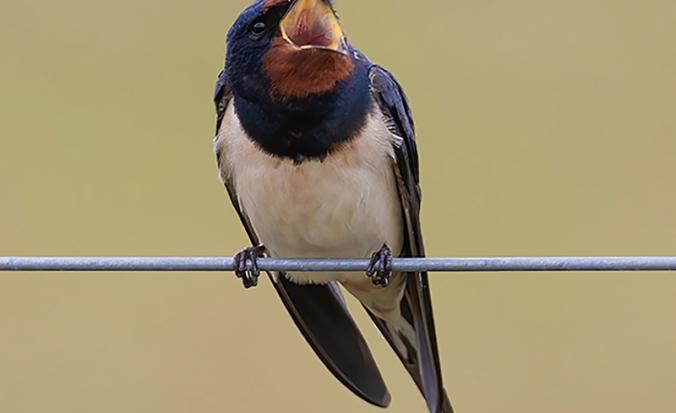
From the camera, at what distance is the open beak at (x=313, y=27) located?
3.21 metres

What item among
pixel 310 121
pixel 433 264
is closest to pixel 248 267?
pixel 310 121

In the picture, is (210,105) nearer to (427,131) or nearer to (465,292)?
(427,131)

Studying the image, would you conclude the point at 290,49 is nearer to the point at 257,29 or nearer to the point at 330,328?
the point at 257,29

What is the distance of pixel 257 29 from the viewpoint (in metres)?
3.25

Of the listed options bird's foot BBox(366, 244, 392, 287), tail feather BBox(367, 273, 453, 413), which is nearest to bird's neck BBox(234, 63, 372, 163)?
bird's foot BBox(366, 244, 392, 287)

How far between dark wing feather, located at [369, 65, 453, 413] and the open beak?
0.51 feet

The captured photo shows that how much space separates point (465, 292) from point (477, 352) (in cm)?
35

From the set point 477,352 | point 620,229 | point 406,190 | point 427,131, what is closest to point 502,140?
point 427,131

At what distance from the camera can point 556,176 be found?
5902mm

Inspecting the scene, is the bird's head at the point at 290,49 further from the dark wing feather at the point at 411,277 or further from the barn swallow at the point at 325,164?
the dark wing feather at the point at 411,277

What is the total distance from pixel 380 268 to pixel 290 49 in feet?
1.58

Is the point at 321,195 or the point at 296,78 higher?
the point at 296,78

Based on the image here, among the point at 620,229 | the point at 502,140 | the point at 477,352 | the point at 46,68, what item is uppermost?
the point at 46,68

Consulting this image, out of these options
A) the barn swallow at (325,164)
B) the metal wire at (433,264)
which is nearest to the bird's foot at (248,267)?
the barn swallow at (325,164)
